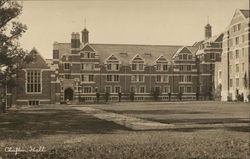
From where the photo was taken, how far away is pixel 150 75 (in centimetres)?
6341

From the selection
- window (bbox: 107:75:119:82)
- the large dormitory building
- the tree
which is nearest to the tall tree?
the tree

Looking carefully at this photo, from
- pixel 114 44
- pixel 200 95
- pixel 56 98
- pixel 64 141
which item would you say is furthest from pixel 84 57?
pixel 64 141

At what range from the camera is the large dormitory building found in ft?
182

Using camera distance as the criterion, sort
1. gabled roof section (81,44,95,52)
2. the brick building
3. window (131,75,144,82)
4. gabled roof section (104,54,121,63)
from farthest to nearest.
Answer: window (131,75,144,82), gabled roof section (104,54,121,63), gabled roof section (81,44,95,52), the brick building

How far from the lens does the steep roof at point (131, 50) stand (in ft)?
209

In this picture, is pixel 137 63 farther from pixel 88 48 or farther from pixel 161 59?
pixel 88 48

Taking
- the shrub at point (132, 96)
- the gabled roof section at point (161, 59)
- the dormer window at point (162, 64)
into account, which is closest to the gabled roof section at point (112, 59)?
the shrub at point (132, 96)

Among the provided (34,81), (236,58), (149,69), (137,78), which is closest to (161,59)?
(149,69)

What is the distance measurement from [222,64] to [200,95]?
848 centimetres

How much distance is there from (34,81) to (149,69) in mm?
23993

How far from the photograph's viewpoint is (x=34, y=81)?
149 feet

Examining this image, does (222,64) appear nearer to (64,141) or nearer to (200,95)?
(200,95)

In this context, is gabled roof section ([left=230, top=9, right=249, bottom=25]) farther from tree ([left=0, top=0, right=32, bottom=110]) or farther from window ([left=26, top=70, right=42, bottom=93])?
tree ([left=0, top=0, right=32, bottom=110])

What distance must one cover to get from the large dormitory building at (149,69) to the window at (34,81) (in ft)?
27.3
